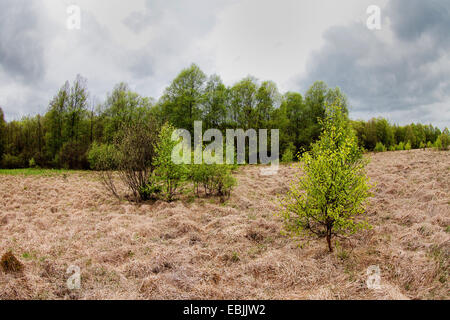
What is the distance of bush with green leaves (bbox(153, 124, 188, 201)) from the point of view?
11680 millimetres

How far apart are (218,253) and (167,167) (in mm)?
6453

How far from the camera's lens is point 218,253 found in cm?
641

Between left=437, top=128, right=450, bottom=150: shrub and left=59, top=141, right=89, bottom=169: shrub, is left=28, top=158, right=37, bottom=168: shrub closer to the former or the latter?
left=59, top=141, right=89, bottom=169: shrub

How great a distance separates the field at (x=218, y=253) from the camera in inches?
181

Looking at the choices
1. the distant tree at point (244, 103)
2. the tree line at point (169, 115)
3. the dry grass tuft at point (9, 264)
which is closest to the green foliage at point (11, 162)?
the tree line at point (169, 115)

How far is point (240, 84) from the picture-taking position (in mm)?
33469

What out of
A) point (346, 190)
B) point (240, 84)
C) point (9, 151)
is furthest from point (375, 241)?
point (9, 151)

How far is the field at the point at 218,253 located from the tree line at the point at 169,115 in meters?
20.8

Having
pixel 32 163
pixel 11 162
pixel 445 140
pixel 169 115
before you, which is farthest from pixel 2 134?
pixel 445 140

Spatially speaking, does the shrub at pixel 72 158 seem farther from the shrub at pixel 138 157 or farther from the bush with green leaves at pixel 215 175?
the bush with green leaves at pixel 215 175

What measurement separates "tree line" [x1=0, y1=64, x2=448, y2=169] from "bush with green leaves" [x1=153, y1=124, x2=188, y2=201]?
18426mm

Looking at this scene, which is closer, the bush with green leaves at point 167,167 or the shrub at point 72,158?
the bush with green leaves at point 167,167

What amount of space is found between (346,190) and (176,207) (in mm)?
7446
